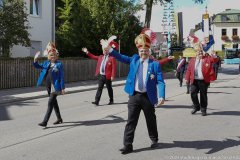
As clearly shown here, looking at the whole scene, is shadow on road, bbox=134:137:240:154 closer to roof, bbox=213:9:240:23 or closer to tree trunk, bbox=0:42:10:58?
tree trunk, bbox=0:42:10:58

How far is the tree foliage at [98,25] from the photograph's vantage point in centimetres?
3052

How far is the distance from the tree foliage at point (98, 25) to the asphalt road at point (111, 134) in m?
18.0

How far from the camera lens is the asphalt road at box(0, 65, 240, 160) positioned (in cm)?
686

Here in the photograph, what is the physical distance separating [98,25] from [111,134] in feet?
74.3

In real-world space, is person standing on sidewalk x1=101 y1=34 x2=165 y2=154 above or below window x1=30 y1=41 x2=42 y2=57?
below

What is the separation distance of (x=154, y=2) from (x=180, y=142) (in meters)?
31.2

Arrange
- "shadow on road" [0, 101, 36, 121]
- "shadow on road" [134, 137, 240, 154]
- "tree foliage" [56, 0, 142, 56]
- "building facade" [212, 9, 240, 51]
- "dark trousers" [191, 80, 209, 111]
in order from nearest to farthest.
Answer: "shadow on road" [134, 137, 240, 154], "dark trousers" [191, 80, 209, 111], "shadow on road" [0, 101, 36, 121], "tree foliage" [56, 0, 142, 56], "building facade" [212, 9, 240, 51]

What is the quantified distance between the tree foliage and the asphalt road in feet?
59.2

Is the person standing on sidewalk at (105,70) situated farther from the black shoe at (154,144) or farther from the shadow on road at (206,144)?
the black shoe at (154,144)

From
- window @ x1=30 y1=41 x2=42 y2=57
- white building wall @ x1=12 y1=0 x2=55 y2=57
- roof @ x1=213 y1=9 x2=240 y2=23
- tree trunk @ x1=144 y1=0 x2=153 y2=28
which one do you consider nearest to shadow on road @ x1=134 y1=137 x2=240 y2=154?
white building wall @ x1=12 y1=0 x2=55 y2=57

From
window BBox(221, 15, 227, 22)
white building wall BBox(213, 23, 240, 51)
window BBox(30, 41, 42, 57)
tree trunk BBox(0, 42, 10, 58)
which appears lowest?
tree trunk BBox(0, 42, 10, 58)

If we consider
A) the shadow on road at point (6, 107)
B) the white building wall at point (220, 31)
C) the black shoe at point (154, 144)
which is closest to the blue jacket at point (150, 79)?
the black shoe at point (154, 144)

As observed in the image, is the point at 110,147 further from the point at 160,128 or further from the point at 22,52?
the point at 22,52

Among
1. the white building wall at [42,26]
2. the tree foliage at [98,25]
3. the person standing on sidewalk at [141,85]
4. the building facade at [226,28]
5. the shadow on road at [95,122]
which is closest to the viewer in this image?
the person standing on sidewalk at [141,85]
